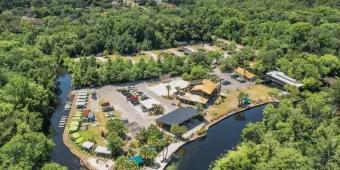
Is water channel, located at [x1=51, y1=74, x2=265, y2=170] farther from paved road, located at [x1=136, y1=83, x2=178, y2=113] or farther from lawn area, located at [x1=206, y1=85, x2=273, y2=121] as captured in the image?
paved road, located at [x1=136, y1=83, x2=178, y2=113]

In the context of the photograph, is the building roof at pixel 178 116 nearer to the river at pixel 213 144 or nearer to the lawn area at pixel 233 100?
the lawn area at pixel 233 100

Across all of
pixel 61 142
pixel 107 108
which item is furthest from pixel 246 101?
pixel 61 142

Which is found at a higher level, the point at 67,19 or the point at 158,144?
the point at 67,19

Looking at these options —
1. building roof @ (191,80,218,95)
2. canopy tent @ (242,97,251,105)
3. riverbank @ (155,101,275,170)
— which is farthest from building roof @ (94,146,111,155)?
canopy tent @ (242,97,251,105)

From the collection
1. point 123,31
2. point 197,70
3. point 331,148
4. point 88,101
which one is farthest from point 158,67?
point 331,148

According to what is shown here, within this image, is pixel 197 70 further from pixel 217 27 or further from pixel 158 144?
pixel 217 27

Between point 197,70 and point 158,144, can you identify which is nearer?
point 158,144

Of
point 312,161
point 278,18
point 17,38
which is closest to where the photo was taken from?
point 312,161

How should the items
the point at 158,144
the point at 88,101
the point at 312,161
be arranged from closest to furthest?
the point at 312,161, the point at 158,144, the point at 88,101
